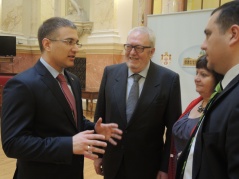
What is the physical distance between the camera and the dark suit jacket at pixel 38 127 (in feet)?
5.76

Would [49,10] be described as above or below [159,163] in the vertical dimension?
above

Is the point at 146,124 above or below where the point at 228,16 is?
below

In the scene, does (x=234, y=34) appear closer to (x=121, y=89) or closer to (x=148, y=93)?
(x=148, y=93)

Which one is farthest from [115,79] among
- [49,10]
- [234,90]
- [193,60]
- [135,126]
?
[49,10]

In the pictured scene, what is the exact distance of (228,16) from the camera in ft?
4.36

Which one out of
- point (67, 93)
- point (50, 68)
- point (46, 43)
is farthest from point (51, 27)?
point (67, 93)

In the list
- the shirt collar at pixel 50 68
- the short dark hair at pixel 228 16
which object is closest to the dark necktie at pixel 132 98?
the shirt collar at pixel 50 68

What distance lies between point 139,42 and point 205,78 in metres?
0.61

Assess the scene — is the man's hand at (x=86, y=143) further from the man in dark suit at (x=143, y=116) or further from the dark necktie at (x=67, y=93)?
the man in dark suit at (x=143, y=116)

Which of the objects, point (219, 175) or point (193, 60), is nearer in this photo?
point (219, 175)

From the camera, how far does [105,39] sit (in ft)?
29.1

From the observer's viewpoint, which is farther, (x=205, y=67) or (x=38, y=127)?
(x=205, y=67)

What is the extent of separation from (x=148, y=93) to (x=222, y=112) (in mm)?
1165

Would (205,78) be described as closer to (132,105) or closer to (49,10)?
(132,105)
